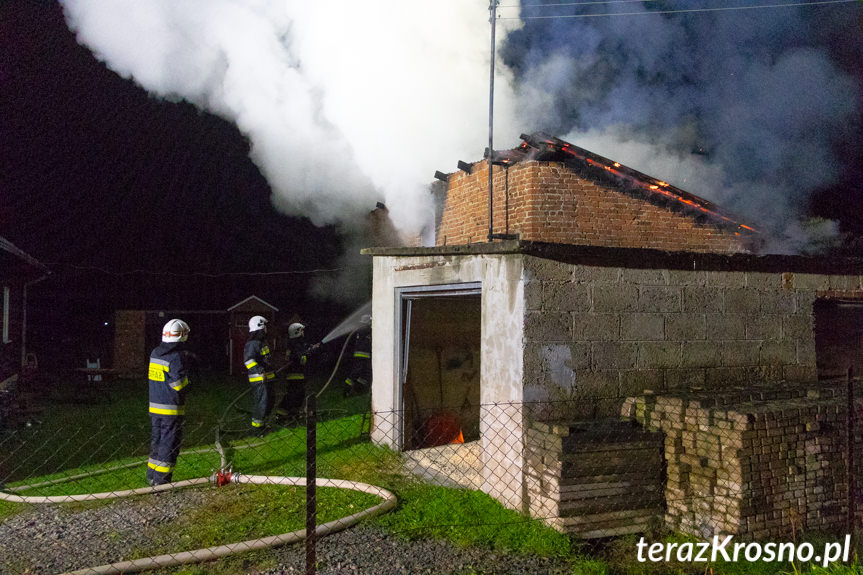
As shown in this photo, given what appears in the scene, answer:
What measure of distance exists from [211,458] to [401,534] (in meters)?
3.59

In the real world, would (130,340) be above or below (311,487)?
above

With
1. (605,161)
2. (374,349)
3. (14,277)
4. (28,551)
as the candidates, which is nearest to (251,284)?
(14,277)

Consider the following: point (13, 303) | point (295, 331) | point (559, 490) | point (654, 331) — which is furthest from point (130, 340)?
point (654, 331)

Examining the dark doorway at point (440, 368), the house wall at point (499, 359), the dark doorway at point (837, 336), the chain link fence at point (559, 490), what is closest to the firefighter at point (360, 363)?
the dark doorway at point (440, 368)

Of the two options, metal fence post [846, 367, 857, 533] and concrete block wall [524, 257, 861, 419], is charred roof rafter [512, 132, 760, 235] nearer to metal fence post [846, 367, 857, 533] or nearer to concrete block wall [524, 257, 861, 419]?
concrete block wall [524, 257, 861, 419]

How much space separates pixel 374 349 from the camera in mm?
8656

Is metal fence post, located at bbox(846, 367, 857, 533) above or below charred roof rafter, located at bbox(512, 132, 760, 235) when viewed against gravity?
below

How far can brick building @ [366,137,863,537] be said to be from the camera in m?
4.96

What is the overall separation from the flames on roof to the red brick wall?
0.45 ft


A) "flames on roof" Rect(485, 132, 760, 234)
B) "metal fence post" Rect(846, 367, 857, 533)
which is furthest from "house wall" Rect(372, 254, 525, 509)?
"flames on roof" Rect(485, 132, 760, 234)

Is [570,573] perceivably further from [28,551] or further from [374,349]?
[374,349]

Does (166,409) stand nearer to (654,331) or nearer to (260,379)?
(260,379)

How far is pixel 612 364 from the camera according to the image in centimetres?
581

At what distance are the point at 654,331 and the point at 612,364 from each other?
634mm
